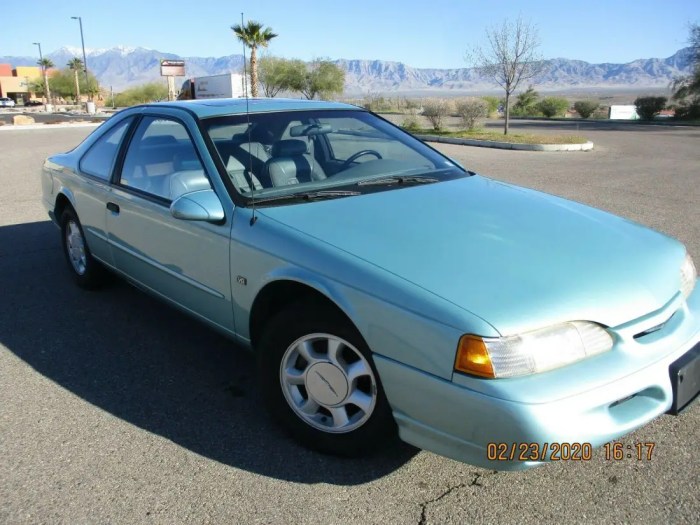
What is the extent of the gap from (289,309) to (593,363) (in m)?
1.23

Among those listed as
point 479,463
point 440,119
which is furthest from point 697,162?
point 479,463

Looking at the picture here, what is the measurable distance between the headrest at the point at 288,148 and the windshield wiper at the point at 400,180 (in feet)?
1.43

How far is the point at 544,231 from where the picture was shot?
8.95 feet

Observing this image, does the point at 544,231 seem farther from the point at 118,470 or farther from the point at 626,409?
the point at 118,470

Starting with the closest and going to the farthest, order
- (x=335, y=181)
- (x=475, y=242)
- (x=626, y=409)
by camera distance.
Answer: (x=626, y=409) → (x=475, y=242) → (x=335, y=181)

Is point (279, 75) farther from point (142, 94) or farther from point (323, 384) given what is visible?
point (323, 384)

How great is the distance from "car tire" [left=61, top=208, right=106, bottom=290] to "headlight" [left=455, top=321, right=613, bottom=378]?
3365 millimetres

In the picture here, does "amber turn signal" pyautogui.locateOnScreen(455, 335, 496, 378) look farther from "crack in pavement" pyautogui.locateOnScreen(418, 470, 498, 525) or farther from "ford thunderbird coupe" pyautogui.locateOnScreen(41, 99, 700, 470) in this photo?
"crack in pavement" pyautogui.locateOnScreen(418, 470, 498, 525)

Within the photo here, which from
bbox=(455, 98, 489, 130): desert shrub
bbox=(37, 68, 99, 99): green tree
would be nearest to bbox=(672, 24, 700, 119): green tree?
bbox=(455, 98, 489, 130): desert shrub

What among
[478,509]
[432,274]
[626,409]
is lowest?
[478,509]

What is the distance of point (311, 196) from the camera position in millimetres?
2998

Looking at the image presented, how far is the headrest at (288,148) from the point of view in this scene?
3.37 metres

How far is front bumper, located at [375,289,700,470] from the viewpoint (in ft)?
6.49

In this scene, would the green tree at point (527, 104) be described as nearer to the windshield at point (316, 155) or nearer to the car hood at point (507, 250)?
the windshield at point (316, 155)
